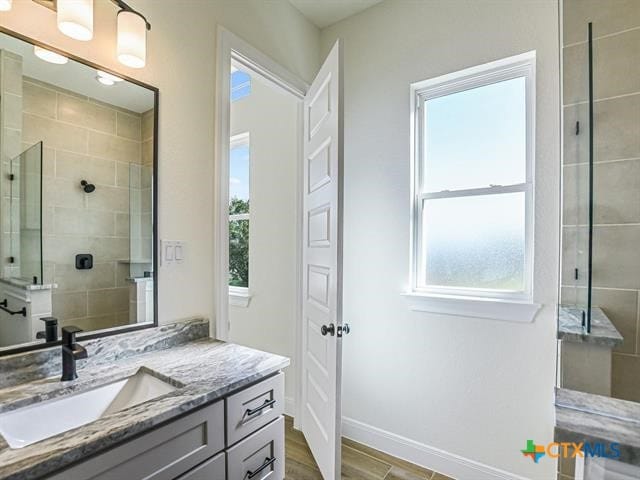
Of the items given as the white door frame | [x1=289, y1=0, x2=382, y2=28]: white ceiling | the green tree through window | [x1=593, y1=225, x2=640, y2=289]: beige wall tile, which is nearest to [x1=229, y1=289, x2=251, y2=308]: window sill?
the green tree through window

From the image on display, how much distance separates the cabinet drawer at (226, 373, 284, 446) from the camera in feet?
3.40

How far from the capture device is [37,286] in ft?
3.53

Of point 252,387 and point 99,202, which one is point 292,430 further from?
point 99,202

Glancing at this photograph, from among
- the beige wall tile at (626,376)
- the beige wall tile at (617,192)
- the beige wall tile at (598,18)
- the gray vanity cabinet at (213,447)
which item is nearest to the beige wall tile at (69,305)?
the gray vanity cabinet at (213,447)

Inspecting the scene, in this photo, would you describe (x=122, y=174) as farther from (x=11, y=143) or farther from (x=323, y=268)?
(x=323, y=268)

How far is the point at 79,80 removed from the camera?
117 centimetres

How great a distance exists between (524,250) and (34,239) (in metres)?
2.08

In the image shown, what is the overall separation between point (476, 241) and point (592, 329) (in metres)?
0.83

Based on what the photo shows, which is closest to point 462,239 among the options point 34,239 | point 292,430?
point 292,430

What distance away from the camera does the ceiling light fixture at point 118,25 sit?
3.33ft

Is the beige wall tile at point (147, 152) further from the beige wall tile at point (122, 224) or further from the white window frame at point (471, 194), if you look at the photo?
the white window frame at point (471, 194)

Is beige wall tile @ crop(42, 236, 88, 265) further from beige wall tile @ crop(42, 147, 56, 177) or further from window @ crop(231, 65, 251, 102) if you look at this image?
window @ crop(231, 65, 251, 102)

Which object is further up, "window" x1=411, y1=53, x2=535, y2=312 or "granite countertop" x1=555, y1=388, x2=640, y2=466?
"window" x1=411, y1=53, x2=535, y2=312

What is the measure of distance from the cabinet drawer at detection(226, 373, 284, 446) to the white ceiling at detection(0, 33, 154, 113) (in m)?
1.18
